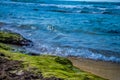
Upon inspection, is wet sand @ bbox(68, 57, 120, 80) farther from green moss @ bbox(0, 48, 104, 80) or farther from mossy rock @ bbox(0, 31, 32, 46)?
mossy rock @ bbox(0, 31, 32, 46)

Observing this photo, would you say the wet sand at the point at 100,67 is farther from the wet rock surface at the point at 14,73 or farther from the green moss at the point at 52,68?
the wet rock surface at the point at 14,73

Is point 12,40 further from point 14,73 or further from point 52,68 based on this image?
point 14,73

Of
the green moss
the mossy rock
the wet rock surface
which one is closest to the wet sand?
the green moss

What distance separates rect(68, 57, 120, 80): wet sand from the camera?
34.5ft

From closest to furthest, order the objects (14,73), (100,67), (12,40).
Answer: (14,73)
(100,67)
(12,40)

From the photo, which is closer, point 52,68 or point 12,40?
point 52,68

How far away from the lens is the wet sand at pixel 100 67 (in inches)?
414

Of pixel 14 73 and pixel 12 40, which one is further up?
pixel 14 73

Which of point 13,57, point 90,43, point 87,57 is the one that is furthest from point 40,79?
point 90,43

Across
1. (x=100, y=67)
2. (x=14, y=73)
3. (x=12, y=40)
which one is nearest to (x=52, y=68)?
(x=14, y=73)

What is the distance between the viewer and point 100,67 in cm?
1176

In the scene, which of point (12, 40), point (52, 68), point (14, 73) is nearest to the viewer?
point (14, 73)

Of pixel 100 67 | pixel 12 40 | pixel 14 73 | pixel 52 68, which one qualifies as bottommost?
pixel 100 67

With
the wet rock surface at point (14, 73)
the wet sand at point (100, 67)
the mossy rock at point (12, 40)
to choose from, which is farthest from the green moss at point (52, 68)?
the mossy rock at point (12, 40)
